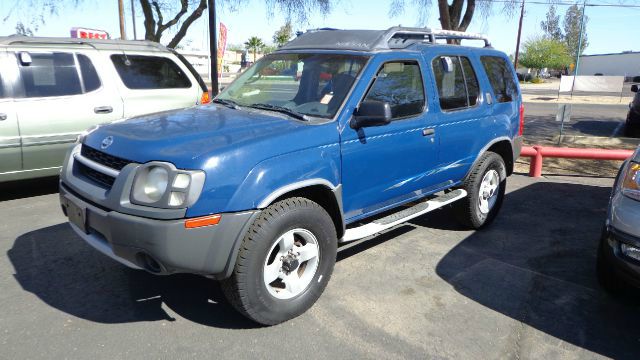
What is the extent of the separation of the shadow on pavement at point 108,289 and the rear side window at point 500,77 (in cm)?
349

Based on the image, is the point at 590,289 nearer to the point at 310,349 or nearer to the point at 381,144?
the point at 381,144

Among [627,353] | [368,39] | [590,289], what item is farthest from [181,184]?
[590,289]

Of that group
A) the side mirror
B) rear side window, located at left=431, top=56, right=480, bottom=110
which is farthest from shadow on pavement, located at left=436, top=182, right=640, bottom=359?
the side mirror

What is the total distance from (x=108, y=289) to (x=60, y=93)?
3283 millimetres

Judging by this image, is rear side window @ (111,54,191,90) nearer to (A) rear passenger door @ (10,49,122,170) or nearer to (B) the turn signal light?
(A) rear passenger door @ (10,49,122,170)

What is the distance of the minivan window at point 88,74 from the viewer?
244 inches

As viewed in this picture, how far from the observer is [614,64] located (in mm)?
75125

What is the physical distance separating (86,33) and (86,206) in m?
15.0

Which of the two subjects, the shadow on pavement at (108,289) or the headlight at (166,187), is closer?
the headlight at (166,187)

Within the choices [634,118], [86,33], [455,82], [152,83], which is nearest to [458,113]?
[455,82]

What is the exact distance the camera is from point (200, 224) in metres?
2.79

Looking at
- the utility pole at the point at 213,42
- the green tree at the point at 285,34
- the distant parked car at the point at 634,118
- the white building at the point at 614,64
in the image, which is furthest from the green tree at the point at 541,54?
the utility pole at the point at 213,42

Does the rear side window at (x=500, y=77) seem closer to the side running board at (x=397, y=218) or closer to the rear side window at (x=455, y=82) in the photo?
the rear side window at (x=455, y=82)

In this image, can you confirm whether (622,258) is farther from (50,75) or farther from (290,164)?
(50,75)
